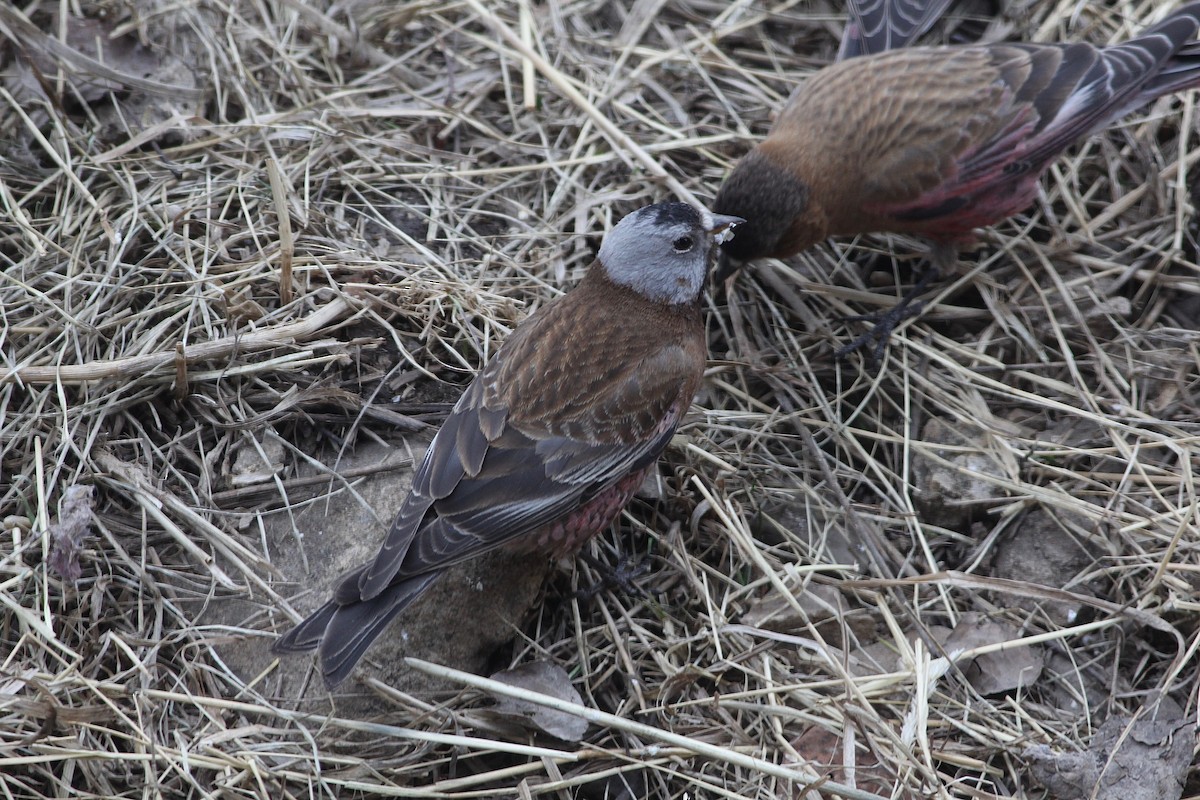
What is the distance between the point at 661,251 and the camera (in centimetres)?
426

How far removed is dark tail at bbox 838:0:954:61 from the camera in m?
5.53

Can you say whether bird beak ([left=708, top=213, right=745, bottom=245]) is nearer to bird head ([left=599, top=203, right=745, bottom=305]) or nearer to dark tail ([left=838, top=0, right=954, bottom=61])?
bird head ([left=599, top=203, right=745, bottom=305])

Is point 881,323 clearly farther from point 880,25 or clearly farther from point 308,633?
point 308,633

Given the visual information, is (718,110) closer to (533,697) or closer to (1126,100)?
(1126,100)

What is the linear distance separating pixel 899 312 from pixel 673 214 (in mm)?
1334

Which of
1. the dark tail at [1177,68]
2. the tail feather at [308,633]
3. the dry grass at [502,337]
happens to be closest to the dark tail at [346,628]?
the tail feather at [308,633]

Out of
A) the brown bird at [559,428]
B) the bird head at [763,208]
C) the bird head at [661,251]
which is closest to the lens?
the brown bird at [559,428]

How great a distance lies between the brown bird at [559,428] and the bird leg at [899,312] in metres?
0.89

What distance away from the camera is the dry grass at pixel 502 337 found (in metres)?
3.57

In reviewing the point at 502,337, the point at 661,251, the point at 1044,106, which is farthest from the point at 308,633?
the point at 1044,106

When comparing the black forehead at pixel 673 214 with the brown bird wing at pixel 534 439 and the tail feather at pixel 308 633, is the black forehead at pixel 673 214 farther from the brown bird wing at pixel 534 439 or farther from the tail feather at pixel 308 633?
the tail feather at pixel 308 633

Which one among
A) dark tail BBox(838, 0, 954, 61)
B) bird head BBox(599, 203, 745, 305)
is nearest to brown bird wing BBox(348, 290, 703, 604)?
bird head BBox(599, 203, 745, 305)

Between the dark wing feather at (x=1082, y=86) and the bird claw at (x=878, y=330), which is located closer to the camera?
the bird claw at (x=878, y=330)

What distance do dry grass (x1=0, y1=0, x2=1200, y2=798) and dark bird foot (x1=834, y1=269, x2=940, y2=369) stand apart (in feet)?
0.26
